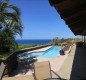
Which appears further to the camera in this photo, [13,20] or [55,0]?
[13,20]

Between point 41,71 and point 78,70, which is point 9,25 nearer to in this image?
point 78,70

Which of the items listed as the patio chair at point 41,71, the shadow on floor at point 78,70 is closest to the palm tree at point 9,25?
the shadow on floor at point 78,70

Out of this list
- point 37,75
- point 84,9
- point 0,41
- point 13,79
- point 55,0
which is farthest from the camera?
point 0,41

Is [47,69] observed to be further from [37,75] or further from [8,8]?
[8,8]

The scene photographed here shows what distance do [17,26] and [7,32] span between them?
0.72 m

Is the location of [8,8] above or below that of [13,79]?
above

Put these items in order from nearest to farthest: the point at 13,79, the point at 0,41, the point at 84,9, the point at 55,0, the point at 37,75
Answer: the point at 55,0 < the point at 84,9 < the point at 37,75 < the point at 13,79 < the point at 0,41

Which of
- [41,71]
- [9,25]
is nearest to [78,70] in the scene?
[41,71]

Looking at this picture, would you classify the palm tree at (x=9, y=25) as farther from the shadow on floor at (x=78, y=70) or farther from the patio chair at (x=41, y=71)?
the patio chair at (x=41, y=71)

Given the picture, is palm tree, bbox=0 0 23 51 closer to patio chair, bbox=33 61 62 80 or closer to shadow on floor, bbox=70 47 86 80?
shadow on floor, bbox=70 47 86 80

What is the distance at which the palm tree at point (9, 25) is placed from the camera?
504 inches

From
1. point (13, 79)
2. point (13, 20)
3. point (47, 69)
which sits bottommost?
point (13, 79)

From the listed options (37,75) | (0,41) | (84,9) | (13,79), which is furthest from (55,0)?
(0,41)

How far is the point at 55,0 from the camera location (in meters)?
2.82
